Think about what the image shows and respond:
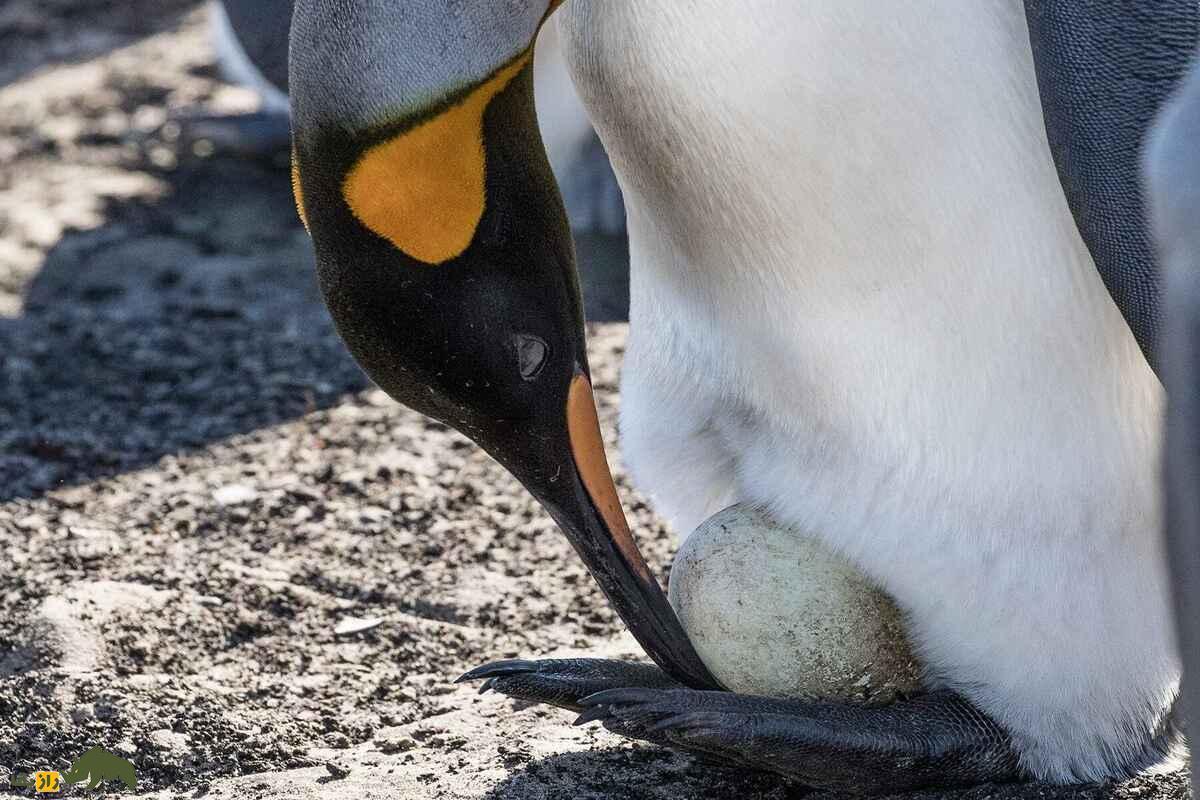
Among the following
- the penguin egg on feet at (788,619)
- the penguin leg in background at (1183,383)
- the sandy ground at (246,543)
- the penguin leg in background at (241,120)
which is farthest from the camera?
the penguin leg in background at (241,120)

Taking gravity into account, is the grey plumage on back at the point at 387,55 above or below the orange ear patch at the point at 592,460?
above

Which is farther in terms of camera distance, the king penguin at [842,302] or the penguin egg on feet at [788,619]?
the penguin egg on feet at [788,619]

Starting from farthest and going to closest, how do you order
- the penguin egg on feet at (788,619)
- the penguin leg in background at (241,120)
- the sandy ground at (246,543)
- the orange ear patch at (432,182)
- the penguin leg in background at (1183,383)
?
the penguin leg in background at (241,120) < the sandy ground at (246,543) < the penguin egg on feet at (788,619) < the orange ear patch at (432,182) < the penguin leg in background at (1183,383)

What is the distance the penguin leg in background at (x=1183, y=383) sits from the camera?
1.56 m

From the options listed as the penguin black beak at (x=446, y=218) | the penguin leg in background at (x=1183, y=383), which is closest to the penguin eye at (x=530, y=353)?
the penguin black beak at (x=446, y=218)

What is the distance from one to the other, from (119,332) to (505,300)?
2384 millimetres

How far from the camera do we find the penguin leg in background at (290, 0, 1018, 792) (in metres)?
1.88

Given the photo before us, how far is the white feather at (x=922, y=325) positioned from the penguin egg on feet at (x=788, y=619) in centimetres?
4

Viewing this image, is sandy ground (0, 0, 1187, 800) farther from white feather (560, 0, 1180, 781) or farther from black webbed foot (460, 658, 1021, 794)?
white feather (560, 0, 1180, 781)

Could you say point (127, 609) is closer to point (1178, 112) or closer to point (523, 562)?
point (523, 562)

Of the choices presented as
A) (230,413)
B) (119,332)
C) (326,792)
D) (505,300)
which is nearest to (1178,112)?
(505,300)

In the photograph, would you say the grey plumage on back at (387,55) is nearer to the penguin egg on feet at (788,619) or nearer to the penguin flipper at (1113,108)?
the penguin flipper at (1113,108)

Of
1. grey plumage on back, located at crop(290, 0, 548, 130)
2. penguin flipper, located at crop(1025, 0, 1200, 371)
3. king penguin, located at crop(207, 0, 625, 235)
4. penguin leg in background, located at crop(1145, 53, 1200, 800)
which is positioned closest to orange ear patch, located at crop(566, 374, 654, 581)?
grey plumage on back, located at crop(290, 0, 548, 130)

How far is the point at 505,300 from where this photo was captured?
6.77 ft
